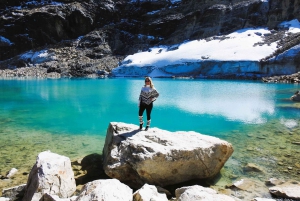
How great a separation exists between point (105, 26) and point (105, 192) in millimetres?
100322

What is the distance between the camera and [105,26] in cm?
9881

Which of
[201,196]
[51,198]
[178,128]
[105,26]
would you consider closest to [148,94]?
[201,196]

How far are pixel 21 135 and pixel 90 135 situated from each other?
328 cm

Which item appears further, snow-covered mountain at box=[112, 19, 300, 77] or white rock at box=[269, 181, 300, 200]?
snow-covered mountain at box=[112, 19, 300, 77]

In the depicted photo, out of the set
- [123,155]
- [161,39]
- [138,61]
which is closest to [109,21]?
[161,39]

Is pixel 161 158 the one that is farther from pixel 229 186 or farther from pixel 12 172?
pixel 12 172

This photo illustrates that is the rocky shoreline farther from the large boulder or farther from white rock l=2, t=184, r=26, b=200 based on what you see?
the large boulder

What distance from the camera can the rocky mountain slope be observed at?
77.9 metres

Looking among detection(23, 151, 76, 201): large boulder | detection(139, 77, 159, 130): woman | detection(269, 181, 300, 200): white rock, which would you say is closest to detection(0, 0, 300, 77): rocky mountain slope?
detection(139, 77, 159, 130): woman

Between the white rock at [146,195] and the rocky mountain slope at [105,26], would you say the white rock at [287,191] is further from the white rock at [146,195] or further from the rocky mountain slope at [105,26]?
the rocky mountain slope at [105,26]

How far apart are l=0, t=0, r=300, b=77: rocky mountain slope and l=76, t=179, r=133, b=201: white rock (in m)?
71.6

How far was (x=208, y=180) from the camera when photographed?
751cm

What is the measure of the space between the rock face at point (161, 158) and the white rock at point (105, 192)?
6.86 ft

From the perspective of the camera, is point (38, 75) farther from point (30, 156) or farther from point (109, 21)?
point (30, 156)
